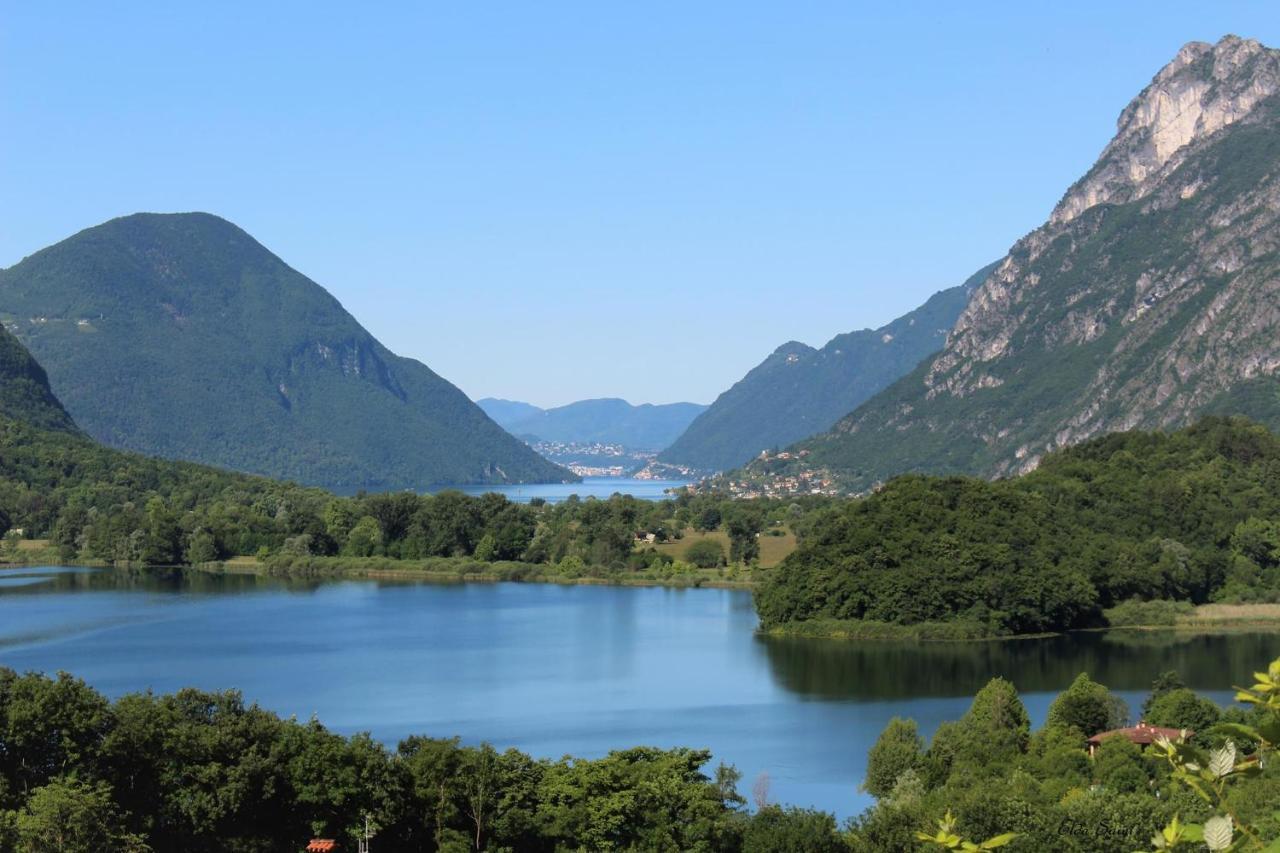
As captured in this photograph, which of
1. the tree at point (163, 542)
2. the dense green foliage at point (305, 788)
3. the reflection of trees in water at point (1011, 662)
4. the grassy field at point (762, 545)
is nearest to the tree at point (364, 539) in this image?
the tree at point (163, 542)

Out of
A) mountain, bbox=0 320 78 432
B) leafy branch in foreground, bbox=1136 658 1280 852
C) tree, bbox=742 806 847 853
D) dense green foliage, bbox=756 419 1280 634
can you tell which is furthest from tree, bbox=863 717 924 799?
mountain, bbox=0 320 78 432

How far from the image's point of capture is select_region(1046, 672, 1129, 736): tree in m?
40.8

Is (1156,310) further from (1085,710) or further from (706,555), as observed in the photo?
(1085,710)

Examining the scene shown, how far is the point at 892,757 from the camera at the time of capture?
37.1m

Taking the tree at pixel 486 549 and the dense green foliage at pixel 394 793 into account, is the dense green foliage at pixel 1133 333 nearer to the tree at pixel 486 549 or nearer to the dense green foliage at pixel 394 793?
the tree at pixel 486 549

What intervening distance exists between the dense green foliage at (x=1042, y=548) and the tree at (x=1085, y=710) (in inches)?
1101

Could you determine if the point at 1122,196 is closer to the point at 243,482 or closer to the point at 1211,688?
the point at 243,482

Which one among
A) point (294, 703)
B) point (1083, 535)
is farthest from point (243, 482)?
point (294, 703)

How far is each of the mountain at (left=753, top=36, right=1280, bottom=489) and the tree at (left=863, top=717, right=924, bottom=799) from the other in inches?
3932

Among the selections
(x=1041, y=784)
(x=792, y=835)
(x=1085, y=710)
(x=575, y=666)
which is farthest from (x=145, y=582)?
(x=792, y=835)

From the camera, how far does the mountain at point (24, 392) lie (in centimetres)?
15188

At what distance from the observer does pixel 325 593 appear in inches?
3469

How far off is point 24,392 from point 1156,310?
105240 mm

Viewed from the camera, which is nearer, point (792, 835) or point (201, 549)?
point (792, 835)
